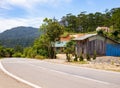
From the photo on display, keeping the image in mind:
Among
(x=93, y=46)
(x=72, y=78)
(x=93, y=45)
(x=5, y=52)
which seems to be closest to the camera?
(x=72, y=78)

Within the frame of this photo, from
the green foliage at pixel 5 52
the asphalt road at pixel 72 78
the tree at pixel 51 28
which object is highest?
the tree at pixel 51 28

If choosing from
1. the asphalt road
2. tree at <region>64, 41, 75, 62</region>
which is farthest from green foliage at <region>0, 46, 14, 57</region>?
the asphalt road

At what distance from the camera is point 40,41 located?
57.7m

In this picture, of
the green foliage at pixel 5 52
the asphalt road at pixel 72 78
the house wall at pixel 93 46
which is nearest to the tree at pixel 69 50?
the house wall at pixel 93 46

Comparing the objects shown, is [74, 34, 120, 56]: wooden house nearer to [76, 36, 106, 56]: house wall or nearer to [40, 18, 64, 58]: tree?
[76, 36, 106, 56]: house wall

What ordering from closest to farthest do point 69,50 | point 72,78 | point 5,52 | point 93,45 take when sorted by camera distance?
point 72,78 → point 69,50 → point 93,45 → point 5,52

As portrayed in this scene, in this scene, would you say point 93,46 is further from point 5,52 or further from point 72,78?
point 72,78

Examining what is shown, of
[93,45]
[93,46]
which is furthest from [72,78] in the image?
[93,45]

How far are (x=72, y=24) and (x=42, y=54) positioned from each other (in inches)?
4266

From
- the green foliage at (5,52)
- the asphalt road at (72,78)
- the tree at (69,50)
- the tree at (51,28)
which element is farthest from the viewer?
the green foliage at (5,52)

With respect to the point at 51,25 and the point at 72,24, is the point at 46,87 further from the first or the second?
the point at 72,24

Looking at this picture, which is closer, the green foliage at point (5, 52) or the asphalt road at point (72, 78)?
the asphalt road at point (72, 78)

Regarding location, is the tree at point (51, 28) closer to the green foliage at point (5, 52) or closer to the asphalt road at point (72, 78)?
the green foliage at point (5, 52)

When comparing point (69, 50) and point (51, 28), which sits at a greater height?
point (51, 28)
